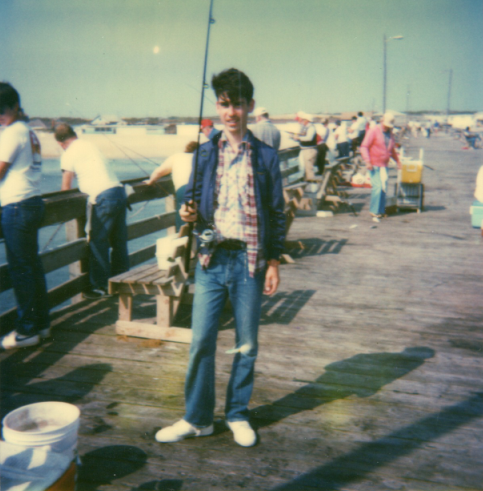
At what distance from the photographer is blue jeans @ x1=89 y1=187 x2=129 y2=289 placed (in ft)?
17.0

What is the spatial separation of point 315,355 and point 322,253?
3.50 meters

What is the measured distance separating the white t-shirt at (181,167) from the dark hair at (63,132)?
978mm

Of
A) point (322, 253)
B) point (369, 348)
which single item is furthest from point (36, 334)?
point (322, 253)

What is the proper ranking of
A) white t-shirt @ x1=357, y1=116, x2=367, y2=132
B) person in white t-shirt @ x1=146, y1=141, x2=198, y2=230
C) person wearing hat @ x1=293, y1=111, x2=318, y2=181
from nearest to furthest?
person in white t-shirt @ x1=146, y1=141, x2=198, y2=230 < person wearing hat @ x1=293, y1=111, x2=318, y2=181 < white t-shirt @ x1=357, y1=116, x2=367, y2=132

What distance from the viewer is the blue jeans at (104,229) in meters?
5.19

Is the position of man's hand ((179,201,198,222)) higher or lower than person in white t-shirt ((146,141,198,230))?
lower

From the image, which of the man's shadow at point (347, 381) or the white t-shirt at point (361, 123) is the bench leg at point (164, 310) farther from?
the white t-shirt at point (361, 123)

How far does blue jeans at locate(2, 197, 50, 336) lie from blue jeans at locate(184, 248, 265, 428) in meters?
1.75

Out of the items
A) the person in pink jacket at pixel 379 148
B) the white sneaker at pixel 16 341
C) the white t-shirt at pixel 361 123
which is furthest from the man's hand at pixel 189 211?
the white t-shirt at pixel 361 123

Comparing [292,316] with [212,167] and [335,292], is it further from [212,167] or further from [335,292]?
[212,167]

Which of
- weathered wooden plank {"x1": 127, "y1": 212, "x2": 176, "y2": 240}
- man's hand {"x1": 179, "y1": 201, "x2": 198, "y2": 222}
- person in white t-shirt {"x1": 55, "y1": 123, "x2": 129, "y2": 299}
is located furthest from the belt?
weathered wooden plank {"x1": 127, "y1": 212, "x2": 176, "y2": 240}

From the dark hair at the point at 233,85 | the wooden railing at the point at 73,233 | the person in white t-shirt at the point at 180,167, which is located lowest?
the wooden railing at the point at 73,233

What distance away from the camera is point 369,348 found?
13.7ft

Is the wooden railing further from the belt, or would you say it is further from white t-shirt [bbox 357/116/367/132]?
white t-shirt [bbox 357/116/367/132]
